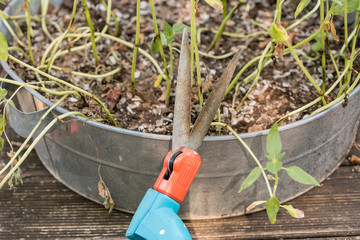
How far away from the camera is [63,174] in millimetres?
940

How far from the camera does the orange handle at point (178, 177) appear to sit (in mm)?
689

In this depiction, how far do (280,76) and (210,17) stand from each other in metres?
0.25

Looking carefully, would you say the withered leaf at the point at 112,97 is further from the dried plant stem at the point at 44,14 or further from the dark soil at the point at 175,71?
the dried plant stem at the point at 44,14

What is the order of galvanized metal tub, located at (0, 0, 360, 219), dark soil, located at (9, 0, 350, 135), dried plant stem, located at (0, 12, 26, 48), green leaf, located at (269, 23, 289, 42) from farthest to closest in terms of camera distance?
dried plant stem, located at (0, 12, 26, 48)
dark soil, located at (9, 0, 350, 135)
galvanized metal tub, located at (0, 0, 360, 219)
green leaf, located at (269, 23, 289, 42)

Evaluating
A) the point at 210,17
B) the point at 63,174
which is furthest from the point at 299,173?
the point at 210,17

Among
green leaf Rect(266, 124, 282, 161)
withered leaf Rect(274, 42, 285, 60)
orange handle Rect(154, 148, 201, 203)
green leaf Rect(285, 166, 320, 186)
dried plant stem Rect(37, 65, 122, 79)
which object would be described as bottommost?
orange handle Rect(154, 148, 201, 203)

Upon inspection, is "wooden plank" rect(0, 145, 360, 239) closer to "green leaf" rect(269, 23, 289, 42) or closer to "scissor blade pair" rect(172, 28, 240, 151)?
"scissor blade pair" rect(172, 28, 240, 151)

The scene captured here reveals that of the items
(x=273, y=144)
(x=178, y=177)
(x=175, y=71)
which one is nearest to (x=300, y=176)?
(x=273, y=144)

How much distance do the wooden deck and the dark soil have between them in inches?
6.1

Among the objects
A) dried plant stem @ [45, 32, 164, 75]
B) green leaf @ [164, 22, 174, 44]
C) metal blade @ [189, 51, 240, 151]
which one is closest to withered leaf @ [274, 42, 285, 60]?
metal blade @ [189, 51, 240, 151]

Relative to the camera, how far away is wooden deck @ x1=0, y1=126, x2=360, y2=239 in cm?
87

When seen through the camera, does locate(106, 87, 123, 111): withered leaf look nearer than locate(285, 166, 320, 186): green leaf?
No

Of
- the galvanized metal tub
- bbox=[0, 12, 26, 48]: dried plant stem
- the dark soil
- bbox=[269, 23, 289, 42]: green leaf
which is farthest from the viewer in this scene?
bbox=[0, 12, 26, 48]: dried plant stem

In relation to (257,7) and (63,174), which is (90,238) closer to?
(63,174)
